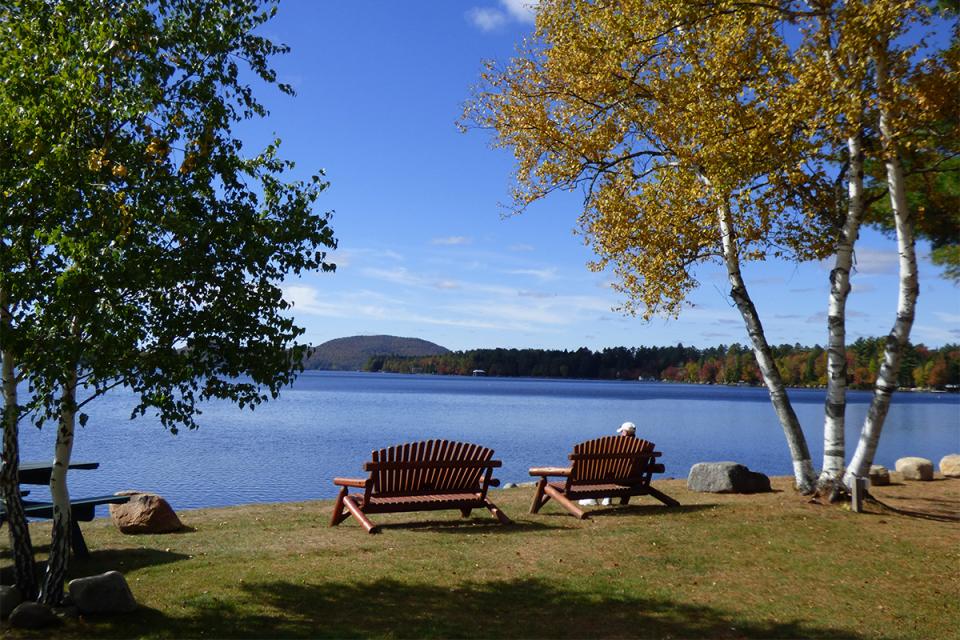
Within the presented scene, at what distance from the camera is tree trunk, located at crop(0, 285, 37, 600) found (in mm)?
6801

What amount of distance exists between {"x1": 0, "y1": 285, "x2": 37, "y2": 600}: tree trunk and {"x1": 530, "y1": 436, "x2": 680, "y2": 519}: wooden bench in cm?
671

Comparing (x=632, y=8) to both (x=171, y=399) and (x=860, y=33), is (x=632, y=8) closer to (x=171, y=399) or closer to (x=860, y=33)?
(x=860, y=33)

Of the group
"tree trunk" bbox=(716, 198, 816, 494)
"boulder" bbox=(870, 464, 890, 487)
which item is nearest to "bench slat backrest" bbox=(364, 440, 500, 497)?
"tree trunk" bbox=(716, 198, 816, 494)

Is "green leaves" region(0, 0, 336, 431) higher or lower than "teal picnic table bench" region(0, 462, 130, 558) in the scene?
higher

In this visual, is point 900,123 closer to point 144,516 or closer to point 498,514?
point 498,514

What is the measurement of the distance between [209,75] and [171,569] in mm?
4726

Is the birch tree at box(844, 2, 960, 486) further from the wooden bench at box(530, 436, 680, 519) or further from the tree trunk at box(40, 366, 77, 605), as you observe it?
the tree trunk at box(40, 366, 77, 605)

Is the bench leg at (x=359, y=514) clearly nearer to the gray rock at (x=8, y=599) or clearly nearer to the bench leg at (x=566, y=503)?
the bench leg at (x=566, y=503)

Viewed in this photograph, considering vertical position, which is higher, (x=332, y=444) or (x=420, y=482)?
(x=420, y=482)

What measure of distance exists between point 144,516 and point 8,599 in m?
3.94

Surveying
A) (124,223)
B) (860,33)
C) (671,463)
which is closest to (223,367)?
(124,223)

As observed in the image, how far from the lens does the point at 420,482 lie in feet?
36.2

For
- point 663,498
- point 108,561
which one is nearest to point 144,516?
point 108,561

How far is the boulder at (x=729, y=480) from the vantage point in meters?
14.1
